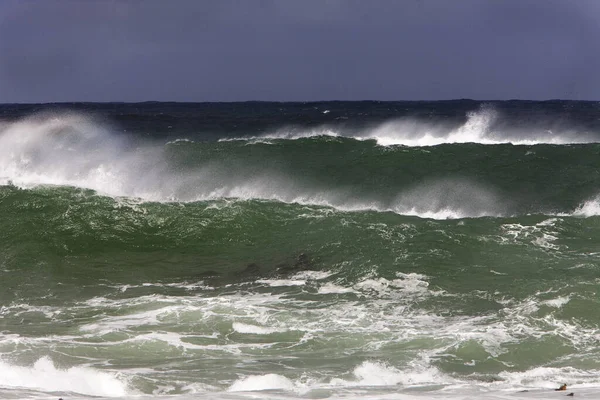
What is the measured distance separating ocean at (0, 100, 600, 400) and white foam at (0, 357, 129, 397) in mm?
49

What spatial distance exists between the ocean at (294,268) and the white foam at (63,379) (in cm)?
5

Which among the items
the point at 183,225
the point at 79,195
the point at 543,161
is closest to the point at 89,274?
the point at 183,225

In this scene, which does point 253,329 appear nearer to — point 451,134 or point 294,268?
point 294,268

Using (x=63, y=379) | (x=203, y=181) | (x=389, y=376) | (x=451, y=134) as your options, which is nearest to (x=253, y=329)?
(x=389, y=376)

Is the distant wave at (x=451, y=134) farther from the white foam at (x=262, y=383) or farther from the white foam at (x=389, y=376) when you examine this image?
the white foam at (x=262, y=383)

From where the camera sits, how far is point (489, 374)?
1310cm

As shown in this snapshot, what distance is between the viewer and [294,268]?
19.8m

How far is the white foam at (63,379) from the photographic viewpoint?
12102 mm

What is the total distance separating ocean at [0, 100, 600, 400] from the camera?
42.7 ft

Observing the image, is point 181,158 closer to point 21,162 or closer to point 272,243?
point 21,162

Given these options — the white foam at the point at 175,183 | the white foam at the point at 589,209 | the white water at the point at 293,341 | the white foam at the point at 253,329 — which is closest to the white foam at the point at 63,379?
the white water at the point at 293,341

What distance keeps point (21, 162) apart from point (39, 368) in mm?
17737

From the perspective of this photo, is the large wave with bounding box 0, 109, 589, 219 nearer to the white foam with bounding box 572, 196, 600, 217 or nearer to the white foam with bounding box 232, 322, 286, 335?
the white foam with bounding box 572, 196, 600, 217

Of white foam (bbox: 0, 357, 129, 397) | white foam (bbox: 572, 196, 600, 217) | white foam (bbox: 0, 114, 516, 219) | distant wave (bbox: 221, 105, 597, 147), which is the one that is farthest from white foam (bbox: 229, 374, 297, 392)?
distant wave (bbox: 221, 105, 597, 147)
